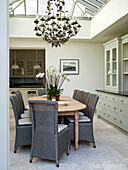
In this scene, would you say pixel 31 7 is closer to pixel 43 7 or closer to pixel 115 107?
pixel 43 7

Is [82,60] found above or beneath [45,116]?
above

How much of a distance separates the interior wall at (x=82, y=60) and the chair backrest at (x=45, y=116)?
5.11 meters

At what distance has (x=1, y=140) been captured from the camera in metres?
1.19

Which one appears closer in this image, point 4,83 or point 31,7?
point 4,83

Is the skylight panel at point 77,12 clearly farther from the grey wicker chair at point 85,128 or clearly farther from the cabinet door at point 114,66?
the grey wicker chair at point 85,128

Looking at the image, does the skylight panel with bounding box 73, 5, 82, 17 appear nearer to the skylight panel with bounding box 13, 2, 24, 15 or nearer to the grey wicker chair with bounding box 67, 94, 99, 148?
the skylight panel with bounding box 13, 2, 24, 15

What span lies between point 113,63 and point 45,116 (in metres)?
4.11

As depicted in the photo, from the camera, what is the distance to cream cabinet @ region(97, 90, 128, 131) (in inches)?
182

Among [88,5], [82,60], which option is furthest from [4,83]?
[82,60]

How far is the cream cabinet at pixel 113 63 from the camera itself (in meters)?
5.99

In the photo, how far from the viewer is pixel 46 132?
2834 mm

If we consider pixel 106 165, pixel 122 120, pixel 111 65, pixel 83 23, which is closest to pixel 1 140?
pixel 106 165

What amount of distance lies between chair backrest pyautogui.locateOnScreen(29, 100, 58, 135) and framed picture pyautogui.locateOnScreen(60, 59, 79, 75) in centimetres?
514

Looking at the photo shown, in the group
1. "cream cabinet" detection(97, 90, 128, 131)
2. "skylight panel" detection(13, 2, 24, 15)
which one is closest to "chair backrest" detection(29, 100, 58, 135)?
"cream cabinet" detection(97, 90, 128, 131)
